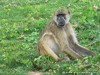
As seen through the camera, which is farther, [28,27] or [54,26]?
[28,27]

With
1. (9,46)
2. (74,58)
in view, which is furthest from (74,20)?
Answer: (74,58)

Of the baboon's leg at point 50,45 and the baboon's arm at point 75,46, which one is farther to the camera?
the baboon's arm at point 75,46

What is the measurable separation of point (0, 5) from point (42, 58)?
265 inches

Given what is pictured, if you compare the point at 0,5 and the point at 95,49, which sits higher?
the point at 0,5

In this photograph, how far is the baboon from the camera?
30.1ft

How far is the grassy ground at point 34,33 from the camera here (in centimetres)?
852

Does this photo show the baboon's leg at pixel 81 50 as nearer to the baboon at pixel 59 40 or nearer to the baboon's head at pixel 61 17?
the baboon at pixel 59 40

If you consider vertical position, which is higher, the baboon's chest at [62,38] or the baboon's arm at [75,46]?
the baboon's chest at [62,38]

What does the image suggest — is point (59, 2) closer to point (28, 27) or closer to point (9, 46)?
point (28, 27)

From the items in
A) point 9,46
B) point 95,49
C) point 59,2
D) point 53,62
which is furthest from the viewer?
point 59,2

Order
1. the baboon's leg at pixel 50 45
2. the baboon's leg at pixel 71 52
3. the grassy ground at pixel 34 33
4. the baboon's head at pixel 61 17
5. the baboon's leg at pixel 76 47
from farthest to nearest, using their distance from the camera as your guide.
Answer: the baboon's leg at pixel 76 47, the baboon's head at pixel 61 17, the baboon's leg at pixel 50 45, the baboon's leg at pixel 71 52, the grassy ground at pixel 34 33

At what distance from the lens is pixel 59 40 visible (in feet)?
30.5

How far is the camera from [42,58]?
29.2 feet

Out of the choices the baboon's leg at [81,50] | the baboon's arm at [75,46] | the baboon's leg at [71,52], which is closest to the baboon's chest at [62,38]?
the baboon's leg at [71,52]
